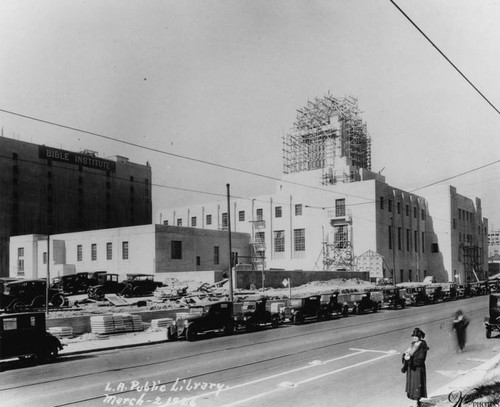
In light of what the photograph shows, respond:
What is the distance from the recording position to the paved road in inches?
397

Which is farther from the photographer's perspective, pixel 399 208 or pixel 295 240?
pixel 295 240

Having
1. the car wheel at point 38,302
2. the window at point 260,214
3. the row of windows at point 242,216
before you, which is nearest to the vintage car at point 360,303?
the car wheel at point 38,302

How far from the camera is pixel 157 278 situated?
1889 inches

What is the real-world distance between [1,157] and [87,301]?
47979mm

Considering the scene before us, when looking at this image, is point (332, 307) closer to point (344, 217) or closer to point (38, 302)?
point (38, 302)

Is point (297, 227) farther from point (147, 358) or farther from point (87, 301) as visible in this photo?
point (147, 358)

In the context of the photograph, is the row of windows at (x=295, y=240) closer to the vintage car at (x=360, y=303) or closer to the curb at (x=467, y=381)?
the vintage car at (x=360, y=303)

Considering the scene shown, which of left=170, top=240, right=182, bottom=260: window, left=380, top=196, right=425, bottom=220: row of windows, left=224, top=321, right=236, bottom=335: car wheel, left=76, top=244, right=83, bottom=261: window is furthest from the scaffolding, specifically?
left=224, top=321, right=236, bottom=335: car wheel

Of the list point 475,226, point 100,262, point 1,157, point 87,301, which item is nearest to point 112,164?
point 1,157

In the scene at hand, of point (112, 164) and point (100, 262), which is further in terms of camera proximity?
point (112, 164)

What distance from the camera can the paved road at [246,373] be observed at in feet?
33.1

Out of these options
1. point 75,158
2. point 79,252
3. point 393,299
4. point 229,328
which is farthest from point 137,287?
point 75,158

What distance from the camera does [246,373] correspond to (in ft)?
40.6

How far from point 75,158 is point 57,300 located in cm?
5731
